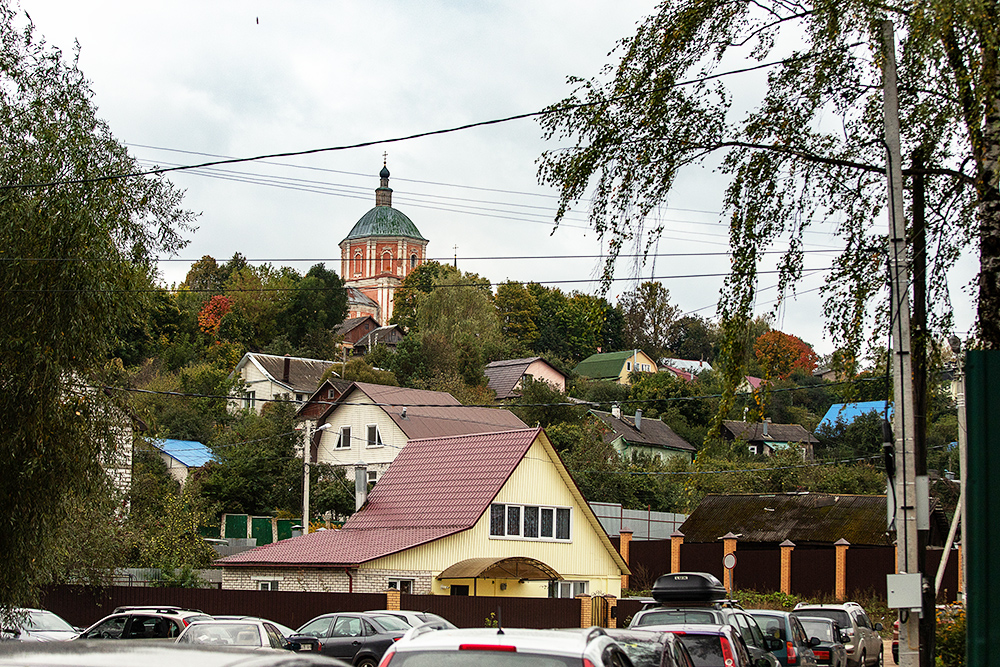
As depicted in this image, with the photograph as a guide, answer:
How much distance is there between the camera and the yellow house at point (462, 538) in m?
33.9

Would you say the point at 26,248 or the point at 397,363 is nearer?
the point at 26,248

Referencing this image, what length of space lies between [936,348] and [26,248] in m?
13.1

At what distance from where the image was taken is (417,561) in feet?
111

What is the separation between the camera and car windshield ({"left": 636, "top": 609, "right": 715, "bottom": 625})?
1544 cm

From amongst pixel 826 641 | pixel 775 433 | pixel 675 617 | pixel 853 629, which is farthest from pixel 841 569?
pixel 775 433

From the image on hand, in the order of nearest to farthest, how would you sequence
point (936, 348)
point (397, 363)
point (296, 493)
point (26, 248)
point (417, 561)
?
1. point (936, 348)
2. point (26, 248)
3. point (417, 561)
4. point (296, 493)
5. point (397, 363)

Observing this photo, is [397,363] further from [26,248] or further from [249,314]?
[26,248]

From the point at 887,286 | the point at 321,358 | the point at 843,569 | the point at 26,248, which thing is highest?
the point at 321,358

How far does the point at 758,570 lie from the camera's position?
42094 millimetres

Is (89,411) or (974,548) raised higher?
(89,411)

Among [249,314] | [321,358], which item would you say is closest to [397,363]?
[321,358]

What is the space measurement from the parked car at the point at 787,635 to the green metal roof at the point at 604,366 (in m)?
93.4

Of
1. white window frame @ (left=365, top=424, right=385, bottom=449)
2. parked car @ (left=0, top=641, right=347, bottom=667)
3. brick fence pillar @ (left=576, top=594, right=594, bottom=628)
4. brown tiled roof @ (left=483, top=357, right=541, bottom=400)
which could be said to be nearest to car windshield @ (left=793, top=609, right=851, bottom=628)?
brick fence pillar @ (left=576, top=594, right=594, bottom=628)

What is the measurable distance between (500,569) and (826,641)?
14637 millimetres
